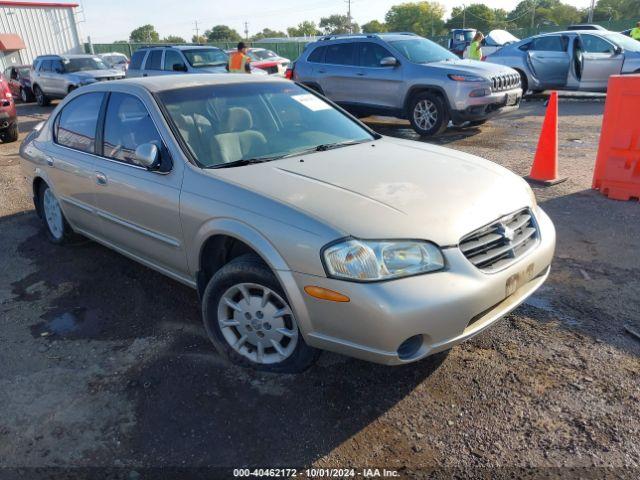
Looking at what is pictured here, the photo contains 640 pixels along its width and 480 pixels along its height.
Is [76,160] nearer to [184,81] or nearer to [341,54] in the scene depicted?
[184,81]

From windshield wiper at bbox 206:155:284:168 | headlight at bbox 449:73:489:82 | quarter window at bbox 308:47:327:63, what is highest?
quarter window at bbox 308:47:327:63

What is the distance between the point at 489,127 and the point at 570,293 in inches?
305

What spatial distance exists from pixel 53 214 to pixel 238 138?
263cm

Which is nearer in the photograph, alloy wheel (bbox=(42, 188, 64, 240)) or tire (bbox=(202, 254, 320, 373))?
tire (bbox=(202, 254, 320, 373))

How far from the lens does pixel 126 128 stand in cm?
382

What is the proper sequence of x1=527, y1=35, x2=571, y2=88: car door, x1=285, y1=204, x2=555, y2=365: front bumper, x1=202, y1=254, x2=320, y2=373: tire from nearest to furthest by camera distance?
x1=285, y1=204, x2=555, y2=365: front bumper, x1=202, y1=254, x2=320, y2=373: tire, x1=527, y1=35, x2=571, y2=88: car door

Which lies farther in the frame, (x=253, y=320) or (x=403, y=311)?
(x=253, y=320)

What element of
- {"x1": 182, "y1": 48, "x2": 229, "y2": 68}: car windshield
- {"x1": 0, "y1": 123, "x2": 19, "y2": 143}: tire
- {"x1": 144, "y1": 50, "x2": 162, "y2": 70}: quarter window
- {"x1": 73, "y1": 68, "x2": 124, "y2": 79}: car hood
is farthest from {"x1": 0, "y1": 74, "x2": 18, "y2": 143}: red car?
{"x1": 73, "y1": 68, "x2": 124, "y2": 79}: car hood

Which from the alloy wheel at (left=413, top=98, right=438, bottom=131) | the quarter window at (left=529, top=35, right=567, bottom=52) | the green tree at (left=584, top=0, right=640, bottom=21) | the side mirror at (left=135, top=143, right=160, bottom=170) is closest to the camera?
the side mirror at (left=135, top=143, right=160, bottom=170)

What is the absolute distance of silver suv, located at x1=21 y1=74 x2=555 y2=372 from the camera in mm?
2486

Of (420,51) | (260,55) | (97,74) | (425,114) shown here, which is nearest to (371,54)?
(420,51)

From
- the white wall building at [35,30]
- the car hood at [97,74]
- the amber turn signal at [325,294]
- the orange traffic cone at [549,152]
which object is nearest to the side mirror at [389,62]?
the orange traffic cone at [549,152]

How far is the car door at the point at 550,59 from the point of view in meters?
13.2

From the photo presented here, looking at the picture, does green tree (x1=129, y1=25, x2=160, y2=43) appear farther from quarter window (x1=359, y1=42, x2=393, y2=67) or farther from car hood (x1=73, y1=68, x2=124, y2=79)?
quarter window (x1=359, y1=42, x2=393, y2=67)
